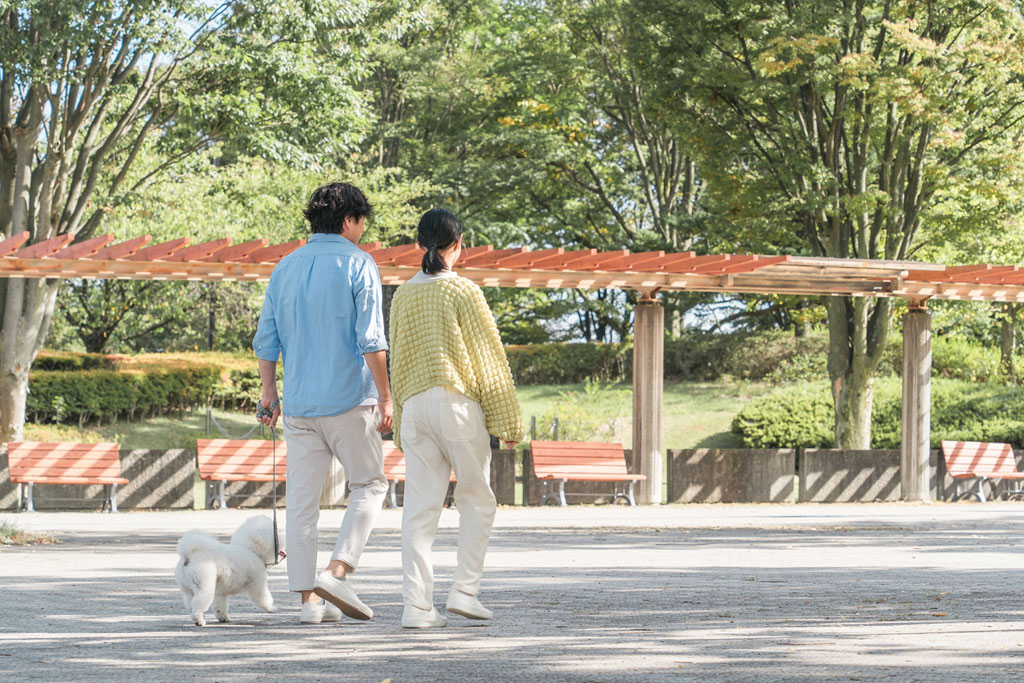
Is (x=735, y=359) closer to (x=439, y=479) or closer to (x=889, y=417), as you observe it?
(x=889, y=417)

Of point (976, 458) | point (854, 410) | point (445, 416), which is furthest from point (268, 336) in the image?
point (854, 410)

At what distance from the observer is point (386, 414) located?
16.8 ft

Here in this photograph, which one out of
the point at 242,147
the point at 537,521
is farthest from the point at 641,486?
the point at 242,147

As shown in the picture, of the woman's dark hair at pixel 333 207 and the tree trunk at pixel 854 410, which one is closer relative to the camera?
the woman's dark hair at pixel 333 207

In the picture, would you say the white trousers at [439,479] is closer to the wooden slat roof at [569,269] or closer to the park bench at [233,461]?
the wooden slat roof at [569,269]

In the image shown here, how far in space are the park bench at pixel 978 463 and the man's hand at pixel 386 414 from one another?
1187 centimetres

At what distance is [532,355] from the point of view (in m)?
31.0

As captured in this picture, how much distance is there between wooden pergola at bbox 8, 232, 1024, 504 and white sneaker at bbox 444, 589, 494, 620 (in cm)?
706

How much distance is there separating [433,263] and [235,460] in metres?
8.88

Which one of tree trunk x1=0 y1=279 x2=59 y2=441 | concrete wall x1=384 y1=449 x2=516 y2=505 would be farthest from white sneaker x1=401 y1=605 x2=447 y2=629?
tree trunk x1=0 y1=279 x2=59 y2=441

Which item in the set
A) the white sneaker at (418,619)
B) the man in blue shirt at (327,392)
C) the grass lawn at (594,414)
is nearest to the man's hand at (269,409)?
the man in blue shirt at (327,392)

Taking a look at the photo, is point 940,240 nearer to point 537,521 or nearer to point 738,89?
point 738,89

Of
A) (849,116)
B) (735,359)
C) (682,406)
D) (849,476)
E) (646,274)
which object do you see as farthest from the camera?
(735,359)

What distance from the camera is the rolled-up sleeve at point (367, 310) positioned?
512cm
